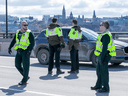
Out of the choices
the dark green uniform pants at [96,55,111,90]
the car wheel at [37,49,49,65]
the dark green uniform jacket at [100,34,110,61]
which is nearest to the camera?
the dark green uniform jacket at [100,34,110,61]

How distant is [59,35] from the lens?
9.84m

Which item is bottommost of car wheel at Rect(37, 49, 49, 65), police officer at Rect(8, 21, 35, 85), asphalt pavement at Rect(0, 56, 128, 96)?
asphalt pavement at Rect(0, 56, 128, 96)

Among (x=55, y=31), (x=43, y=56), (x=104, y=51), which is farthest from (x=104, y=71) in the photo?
(x=43, y=56)

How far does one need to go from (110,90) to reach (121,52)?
4.39 metres

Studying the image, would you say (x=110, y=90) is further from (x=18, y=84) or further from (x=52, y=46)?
(x=52, y=46)

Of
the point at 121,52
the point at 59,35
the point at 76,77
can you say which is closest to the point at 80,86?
the point at 76,77

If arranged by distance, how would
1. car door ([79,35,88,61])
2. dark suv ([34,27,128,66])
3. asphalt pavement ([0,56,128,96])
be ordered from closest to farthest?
asphalt pavement ([0,56,128,96]) < dark suv ([34,27,128,66]) < car door ([79,35,88,61])

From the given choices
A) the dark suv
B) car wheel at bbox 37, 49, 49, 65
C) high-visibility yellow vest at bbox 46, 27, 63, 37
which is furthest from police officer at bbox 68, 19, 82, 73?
car wheel at bbox 37, 49, 49, 65

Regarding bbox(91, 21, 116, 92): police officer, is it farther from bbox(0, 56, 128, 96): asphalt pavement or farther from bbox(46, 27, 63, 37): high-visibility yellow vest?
bbox(46, 27, 63, 37): high-visibility yellow vest

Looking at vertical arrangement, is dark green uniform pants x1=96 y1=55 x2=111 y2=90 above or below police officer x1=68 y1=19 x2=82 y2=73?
below

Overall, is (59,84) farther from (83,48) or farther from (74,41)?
(83,48)

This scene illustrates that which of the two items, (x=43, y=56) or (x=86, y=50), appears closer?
(x=86, y=50)

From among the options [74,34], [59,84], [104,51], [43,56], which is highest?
[74,34]

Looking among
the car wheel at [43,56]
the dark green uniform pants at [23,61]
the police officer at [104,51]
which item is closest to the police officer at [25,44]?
the dark green uniform pants at [23,61]
